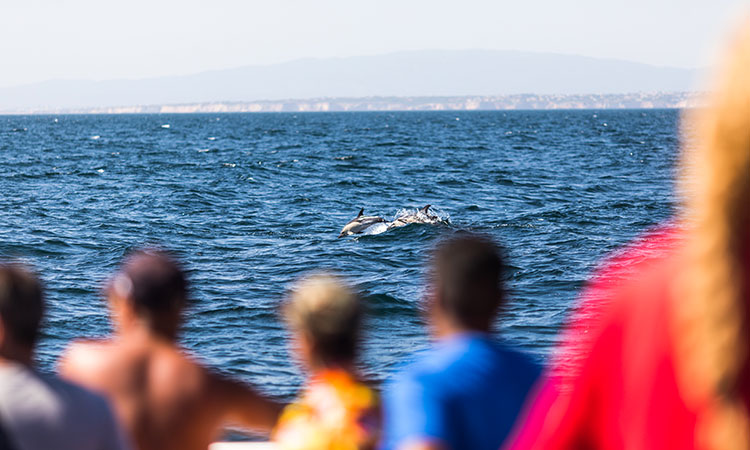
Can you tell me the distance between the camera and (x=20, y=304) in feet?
10.3

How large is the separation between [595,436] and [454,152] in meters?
61.9

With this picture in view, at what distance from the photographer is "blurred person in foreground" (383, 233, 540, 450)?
2209mm

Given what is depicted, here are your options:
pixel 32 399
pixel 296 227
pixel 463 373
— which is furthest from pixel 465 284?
pixel 296 227

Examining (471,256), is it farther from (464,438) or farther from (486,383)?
(464,438)

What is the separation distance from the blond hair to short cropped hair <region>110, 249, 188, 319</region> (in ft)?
7.28

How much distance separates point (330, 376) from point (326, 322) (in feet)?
0.63

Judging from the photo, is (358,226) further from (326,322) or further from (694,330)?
(694,330)

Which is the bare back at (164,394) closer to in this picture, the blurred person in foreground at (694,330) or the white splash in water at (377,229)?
the blurred person in foreground at (694,330)

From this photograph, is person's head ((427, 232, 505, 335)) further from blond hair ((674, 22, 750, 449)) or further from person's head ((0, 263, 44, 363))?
person's head ((0, 263, 44, 363))

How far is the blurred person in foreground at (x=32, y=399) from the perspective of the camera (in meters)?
3.04

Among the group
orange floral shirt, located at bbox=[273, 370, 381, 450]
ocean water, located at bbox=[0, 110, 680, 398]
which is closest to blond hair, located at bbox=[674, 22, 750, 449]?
orange floral shirt, located at bbox=[273, 370, 381, 450]

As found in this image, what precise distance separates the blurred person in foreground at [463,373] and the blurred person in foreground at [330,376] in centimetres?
31

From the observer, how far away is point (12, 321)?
3152 mm

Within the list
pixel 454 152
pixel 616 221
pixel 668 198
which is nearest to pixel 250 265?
pixel 616 221
